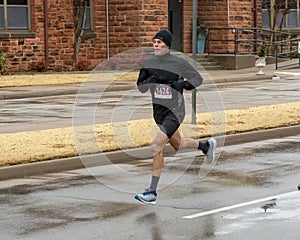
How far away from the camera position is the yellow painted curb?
45.1 ft

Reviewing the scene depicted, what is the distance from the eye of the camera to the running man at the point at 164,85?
34.6ft

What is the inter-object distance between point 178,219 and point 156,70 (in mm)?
1939

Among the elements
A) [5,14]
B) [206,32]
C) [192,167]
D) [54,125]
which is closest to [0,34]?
[5,14]

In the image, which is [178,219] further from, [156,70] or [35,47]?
[35,47]

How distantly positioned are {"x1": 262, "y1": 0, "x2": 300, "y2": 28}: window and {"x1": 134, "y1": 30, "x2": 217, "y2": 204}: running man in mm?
33204

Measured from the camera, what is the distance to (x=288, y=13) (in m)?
45.1

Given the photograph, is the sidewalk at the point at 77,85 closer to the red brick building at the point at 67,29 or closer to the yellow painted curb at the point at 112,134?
the red brick building at the point at 67,29

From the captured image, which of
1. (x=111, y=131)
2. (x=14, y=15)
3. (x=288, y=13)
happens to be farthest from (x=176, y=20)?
(x=111, y=131)

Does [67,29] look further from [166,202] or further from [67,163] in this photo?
[166,202]

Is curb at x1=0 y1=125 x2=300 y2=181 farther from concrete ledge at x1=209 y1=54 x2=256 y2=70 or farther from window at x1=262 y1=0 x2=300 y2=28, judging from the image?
window at x1=262 y1=0 x2=300 y2=28

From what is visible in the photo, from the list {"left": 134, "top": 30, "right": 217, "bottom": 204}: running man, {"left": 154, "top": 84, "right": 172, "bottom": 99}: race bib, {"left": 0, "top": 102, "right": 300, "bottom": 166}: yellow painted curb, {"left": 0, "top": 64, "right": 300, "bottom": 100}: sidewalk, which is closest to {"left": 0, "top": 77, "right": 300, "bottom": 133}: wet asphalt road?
{"left": 0, "top": 64, "right": 300, "bottom": 100}: sidewalk

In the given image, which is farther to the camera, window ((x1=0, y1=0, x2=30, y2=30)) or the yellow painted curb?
window ((x1=0, y1=0, x2=30, y2=30))

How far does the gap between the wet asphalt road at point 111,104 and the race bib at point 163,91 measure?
7072 millimetres

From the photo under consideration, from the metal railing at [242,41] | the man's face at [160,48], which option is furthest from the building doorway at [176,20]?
the man's face at [160,48]
